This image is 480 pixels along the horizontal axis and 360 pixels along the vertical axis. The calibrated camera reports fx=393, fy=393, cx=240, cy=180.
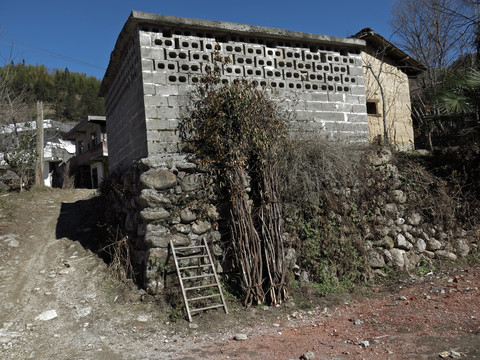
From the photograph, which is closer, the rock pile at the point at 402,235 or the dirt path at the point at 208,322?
the dirt path at the point at 208,322

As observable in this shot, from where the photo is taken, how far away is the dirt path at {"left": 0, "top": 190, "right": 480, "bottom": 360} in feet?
Answer: 14.8

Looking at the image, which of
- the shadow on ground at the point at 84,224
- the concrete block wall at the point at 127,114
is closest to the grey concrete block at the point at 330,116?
the concrete block wall at the point at 127,114

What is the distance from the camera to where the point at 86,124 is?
23859mm

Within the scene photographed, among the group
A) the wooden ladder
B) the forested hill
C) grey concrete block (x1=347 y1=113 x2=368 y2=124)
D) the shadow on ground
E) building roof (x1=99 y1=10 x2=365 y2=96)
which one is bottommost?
the wooden ladder

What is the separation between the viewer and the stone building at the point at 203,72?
22.2ft

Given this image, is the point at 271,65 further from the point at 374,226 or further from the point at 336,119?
the point at 374,226

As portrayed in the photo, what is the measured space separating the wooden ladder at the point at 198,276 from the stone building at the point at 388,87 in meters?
7.76

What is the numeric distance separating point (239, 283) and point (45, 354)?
2.86m

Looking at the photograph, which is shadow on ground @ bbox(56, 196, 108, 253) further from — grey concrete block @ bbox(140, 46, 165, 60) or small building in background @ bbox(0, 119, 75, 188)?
small building in background @ bbox(0, 119, 75, 188)

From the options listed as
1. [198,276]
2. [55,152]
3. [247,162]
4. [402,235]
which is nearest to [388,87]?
[402,235]

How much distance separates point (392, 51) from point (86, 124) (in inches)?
718

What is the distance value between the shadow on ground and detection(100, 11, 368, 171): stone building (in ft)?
4.87

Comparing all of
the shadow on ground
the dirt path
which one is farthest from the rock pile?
the shadow on ground

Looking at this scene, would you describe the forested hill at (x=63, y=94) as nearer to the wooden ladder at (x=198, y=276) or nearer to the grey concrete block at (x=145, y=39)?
the grey concrete block at (x=145, y=39)
